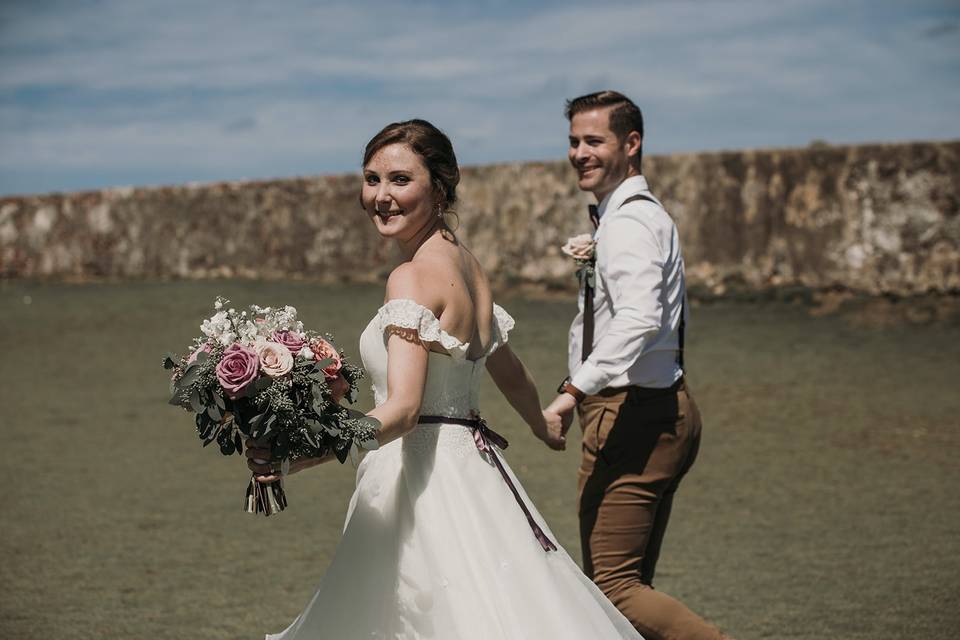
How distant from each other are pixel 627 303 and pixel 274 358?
1.50 meters

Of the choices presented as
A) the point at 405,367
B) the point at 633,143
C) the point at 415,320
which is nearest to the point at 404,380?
the point at 405,367

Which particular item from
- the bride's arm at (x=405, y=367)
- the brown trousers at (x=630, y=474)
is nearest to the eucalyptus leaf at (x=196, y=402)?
the bride's arm at (x=405, y=367)

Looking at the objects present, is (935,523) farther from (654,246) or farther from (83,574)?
(83,574)

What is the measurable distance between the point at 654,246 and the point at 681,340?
39cm

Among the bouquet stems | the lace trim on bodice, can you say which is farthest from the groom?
the bouquet stems

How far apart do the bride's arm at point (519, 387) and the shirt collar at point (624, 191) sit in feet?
2.73

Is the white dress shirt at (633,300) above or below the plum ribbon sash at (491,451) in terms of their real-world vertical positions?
above

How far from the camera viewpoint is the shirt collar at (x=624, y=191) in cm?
432

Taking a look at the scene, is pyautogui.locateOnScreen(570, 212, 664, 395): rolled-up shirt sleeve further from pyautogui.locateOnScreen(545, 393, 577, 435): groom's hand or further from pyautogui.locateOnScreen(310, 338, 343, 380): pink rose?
pyautogui.locateOnScreen(310, 338, 343, 380): pink rose

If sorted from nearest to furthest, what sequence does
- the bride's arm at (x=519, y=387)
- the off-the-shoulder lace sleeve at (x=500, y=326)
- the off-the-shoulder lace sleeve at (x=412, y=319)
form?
the off-the-shoulder lace sleeve at (x=412, y=319) < the off-the-shoulder lace sleeve at (x=500, y=326) < the bride's arm at (x=519, y=387)

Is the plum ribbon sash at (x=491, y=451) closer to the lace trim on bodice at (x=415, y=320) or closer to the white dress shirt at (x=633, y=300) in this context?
the lace trim on bodice at (x=415, y=320)

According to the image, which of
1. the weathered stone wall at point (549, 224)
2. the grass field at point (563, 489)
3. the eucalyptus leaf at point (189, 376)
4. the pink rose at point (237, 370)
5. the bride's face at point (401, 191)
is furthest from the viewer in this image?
the weathered stone wall at point (549, 224)

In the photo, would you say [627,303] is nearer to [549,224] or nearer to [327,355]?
[327,355]

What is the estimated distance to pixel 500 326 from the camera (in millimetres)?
3670
